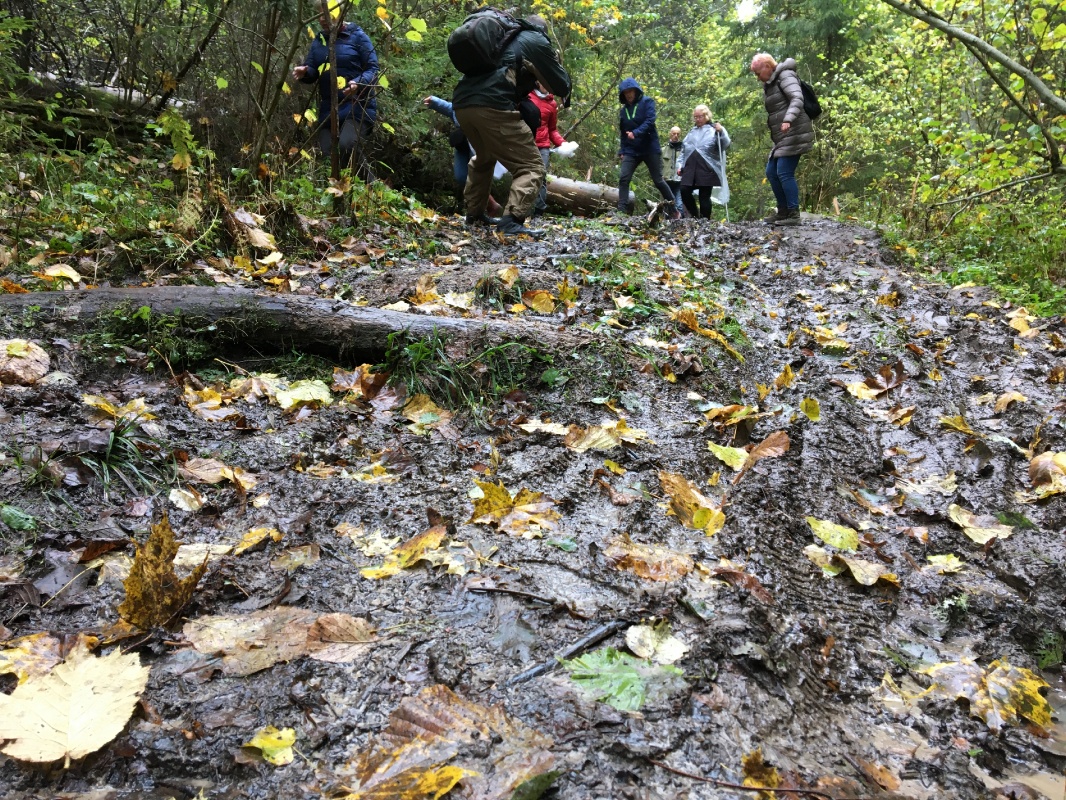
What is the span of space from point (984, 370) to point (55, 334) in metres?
4.74

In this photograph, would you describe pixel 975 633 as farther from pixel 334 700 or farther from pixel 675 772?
pixel 334 700

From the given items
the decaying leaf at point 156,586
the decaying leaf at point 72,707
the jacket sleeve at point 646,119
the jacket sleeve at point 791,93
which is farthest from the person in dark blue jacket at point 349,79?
the decaying leaf at point 72,707

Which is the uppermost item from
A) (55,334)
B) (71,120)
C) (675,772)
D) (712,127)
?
(712,127)

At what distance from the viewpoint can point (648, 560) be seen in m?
1.77

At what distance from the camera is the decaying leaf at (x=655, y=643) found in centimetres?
137

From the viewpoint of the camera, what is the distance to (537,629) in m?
1.45

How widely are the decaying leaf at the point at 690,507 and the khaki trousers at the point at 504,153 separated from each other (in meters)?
4.13

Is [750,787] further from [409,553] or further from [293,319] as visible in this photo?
[293,319]

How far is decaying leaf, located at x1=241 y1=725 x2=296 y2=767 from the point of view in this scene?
3.53 ft

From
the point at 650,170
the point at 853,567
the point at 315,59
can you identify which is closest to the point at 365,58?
the point at 315,59

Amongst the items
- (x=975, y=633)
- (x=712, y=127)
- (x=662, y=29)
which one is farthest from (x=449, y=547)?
(x=662, y=29)

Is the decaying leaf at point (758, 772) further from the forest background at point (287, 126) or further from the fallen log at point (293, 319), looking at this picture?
the forest background at point (287, 126)

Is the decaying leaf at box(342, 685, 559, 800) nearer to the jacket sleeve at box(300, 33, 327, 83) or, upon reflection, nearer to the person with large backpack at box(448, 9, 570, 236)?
the person with large backpack at box(448, 9, 570, 236)

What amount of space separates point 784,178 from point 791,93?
0.96m
